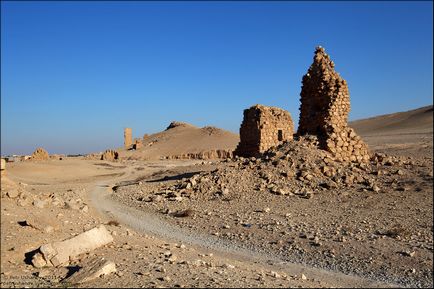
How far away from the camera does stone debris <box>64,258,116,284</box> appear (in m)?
6.37

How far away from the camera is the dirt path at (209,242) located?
7070 millimetres

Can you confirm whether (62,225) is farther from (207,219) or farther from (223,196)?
(223,196)

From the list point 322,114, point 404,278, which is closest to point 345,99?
point 322,114

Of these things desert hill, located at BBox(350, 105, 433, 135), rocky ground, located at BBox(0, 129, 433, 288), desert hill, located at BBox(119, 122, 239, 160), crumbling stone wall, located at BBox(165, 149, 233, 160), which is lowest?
rocky ground, located at BBox(0, 129, 433, 288)

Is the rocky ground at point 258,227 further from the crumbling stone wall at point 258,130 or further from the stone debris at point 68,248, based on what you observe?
the crumbling stone wall at point 258,130

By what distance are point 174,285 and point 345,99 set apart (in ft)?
40.9

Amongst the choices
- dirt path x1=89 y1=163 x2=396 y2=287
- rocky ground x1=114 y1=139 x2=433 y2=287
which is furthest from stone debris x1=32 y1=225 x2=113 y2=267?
rocky ground x1=114 y1=139 x2=433 y2=287

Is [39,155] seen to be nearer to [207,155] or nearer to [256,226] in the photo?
[207,155]

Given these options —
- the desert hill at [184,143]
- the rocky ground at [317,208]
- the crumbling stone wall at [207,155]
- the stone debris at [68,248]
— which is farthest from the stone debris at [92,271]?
the desert hill at [184,143]

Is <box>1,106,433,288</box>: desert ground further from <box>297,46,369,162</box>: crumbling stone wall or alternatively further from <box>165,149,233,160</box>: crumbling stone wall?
<box>165,149,233,160</box>: crumbling stone wall

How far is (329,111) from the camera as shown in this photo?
1647 centimetres

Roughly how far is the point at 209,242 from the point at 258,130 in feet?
41.8

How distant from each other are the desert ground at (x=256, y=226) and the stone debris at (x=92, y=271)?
0.09m

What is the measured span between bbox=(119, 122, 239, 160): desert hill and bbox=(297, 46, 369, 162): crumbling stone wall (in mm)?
25299
